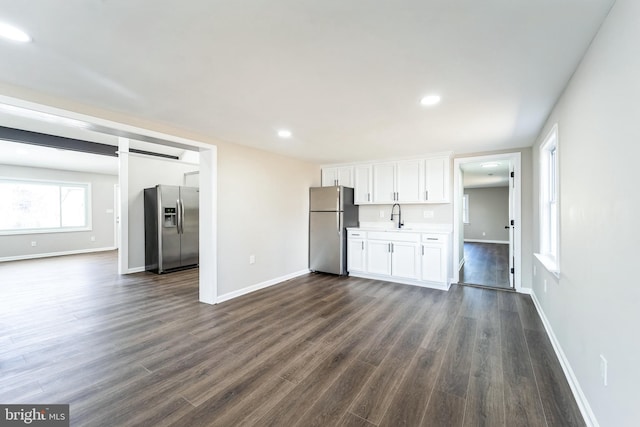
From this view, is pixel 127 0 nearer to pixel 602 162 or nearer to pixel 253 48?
pixel 253 48

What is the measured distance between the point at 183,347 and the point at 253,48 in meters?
2.56

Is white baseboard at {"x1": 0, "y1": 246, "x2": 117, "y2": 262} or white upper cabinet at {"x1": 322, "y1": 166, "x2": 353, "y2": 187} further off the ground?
white upper cabinet at {"x1": 322, "y1": 166, "x2": 353, "y2": 187}

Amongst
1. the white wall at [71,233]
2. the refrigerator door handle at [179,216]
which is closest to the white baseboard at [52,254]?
the white wall at [71,233]

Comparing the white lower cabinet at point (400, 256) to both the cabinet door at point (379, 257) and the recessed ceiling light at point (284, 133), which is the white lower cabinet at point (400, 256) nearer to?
the cabinet door at point (379, 257)

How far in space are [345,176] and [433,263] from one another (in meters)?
2.39

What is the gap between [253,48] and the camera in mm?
1663

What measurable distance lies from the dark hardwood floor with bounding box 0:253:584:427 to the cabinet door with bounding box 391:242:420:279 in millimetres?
542

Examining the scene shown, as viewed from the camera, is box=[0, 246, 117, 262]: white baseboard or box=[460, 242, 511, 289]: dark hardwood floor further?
box=[0, 246, 117, 262]: white baseboard

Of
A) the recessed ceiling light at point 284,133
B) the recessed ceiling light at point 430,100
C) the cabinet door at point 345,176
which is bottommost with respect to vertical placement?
the cabinet door at point 345,176

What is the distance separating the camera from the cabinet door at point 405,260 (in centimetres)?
444

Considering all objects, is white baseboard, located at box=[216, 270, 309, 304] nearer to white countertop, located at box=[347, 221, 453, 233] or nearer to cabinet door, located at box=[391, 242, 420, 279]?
white countertop, located at box=[347, 221, 453, 233]

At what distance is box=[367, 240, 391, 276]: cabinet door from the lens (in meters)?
4.71

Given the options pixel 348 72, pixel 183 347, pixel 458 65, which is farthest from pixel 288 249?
pixel 458 65

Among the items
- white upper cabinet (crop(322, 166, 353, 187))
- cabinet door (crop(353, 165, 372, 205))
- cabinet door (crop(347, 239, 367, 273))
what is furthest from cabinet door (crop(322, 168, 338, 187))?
cabinet door (crop(347, 239, 367, 273))
